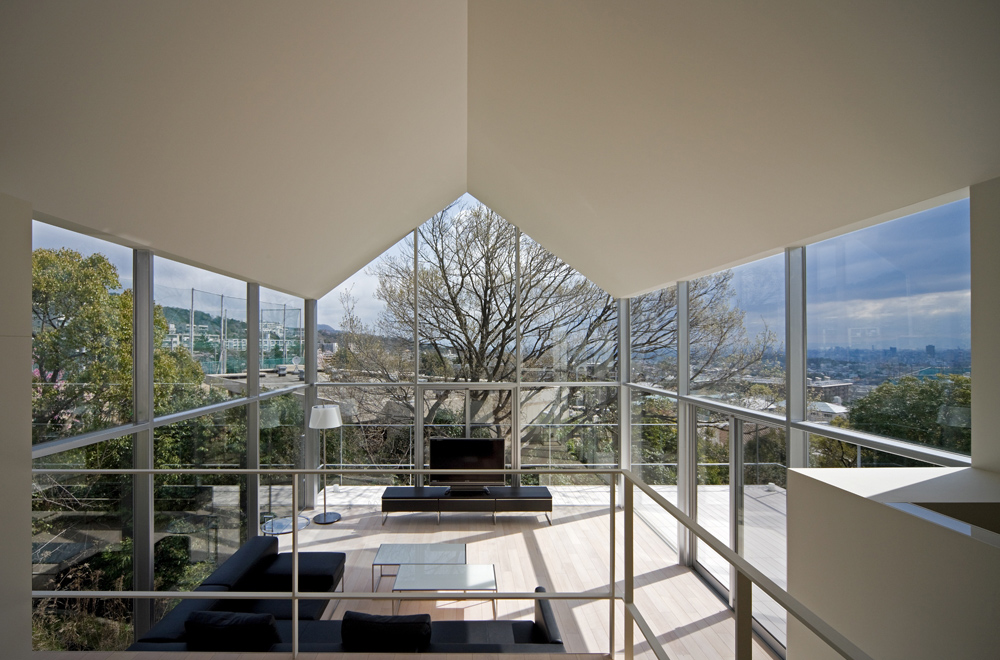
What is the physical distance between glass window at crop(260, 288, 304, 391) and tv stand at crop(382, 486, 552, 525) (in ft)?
6.79

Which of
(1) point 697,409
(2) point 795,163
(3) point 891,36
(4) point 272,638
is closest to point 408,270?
(1) point 697,409

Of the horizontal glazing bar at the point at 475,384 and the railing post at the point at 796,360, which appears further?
the horizontal glazing bar at the point at 475,384

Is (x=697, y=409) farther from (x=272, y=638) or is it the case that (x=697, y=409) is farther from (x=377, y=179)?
(x=272, y=638)

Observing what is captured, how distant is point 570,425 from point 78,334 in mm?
6067

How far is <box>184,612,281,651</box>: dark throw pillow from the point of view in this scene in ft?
10.1

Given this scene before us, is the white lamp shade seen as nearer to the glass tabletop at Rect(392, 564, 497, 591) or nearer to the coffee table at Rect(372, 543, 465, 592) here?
the coffee table at Rect(372, 543, 465, 592)

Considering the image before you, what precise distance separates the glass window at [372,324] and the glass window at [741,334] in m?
4.05

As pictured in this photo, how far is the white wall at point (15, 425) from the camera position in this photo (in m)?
2.14

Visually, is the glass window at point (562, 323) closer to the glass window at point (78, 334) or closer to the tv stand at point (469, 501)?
the tv stand at point (469, 501)

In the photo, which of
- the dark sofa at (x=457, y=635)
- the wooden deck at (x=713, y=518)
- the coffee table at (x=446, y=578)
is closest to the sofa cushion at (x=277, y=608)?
the dark sofa at (x=457, y=635)

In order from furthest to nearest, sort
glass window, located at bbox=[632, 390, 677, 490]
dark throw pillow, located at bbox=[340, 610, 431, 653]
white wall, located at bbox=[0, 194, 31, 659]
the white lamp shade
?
the white lamp shade → glass window, located at bbox=[632, 390, 677, 490] → dark throw pillow, located at bbox=[340, 610, 431, 653] → white wall, located at bbox=[0, 194, 31, 659]

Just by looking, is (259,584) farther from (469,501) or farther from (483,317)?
(483,317)

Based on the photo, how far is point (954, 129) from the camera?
1.80 m

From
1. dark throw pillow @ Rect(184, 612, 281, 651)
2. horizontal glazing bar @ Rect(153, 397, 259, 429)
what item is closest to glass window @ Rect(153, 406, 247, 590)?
horizontal glazing bar @ Rect(153, 397, 259, 429)
